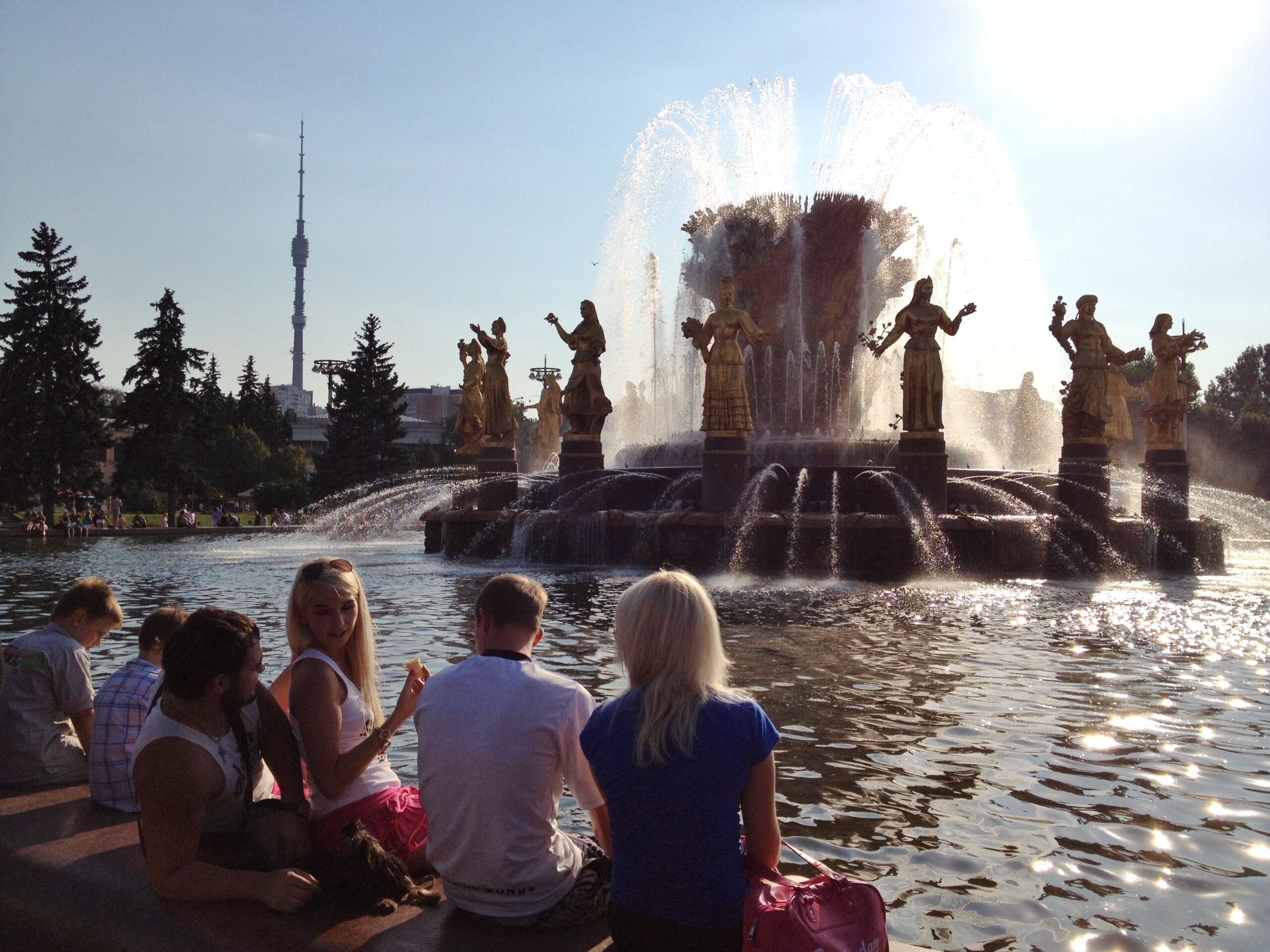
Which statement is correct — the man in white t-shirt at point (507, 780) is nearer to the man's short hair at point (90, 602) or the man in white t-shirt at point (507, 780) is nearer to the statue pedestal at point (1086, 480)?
the man's short hair at point (90, 602)

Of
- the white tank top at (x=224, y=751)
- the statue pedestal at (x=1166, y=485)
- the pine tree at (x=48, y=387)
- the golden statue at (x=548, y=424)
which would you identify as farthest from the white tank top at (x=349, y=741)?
the pine tree at (x=48, y=387)

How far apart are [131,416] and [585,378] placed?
3583cm

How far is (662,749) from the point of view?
2.88m

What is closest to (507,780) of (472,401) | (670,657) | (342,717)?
(670,657)

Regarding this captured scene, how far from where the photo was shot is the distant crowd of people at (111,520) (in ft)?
108

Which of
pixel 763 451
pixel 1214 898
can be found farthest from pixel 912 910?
pixel 763 451

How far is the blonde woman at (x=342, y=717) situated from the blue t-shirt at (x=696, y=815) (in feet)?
3.33

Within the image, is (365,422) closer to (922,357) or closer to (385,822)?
(922,357)

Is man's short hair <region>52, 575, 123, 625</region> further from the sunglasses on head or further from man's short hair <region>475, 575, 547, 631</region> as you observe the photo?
man's short hair <region>475, 575, 547, 631</region>

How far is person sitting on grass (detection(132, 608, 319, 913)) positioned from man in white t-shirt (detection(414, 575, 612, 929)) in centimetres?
50

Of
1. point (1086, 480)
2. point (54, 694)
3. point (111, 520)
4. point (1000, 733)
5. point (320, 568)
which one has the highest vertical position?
point (1086, 480)

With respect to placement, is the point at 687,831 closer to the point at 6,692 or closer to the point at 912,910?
the point at 912,910

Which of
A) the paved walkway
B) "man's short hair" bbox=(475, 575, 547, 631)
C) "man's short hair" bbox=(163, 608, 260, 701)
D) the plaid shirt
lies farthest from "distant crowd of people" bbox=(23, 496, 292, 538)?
"man's short hair" bbox=(475, 575, 547, 631)

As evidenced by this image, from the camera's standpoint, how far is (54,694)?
4602 millimetres
